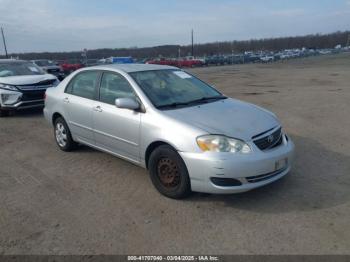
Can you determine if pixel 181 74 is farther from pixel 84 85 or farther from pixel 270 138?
pixel 270 138

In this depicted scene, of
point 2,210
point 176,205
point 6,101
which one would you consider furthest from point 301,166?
point 6,101

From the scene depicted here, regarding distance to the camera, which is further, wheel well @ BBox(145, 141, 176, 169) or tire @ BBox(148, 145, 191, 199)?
wheel well @ BBox(145, 141, 176, 169)

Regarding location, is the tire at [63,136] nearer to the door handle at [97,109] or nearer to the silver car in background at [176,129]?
the silver car in background at [176,129]

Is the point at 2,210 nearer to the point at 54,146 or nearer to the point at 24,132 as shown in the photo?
the point at 54,146

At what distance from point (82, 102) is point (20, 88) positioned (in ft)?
16.7

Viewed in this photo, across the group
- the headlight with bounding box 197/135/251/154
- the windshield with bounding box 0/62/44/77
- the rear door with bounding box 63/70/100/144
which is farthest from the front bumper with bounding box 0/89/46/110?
the headlight with bounding box 197/135/251/154

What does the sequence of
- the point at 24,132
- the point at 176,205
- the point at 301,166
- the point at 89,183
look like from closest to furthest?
the point at 176,205
the point at 89,183
the point at 301,166
the point at 24,132

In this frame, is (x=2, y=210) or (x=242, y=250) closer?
(x=242, y=250)

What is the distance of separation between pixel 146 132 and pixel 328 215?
229 cm

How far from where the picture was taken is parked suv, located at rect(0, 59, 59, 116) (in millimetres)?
9531

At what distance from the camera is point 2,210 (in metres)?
4.01

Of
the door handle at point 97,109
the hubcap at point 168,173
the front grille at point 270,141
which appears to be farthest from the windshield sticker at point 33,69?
the front grille at point 270,141

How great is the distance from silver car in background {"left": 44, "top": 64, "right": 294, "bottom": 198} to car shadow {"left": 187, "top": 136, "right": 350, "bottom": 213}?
0.26 meters

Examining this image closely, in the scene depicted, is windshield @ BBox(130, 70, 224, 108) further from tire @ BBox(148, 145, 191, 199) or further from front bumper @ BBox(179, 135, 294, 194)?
front bumper @ BBox(179, 135, 294, 194)
